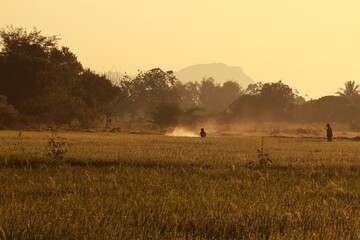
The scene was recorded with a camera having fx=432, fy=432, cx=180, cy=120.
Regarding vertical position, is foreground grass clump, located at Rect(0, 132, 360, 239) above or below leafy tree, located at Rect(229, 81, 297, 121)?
below

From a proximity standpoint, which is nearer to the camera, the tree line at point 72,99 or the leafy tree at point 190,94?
the tree line at point 72,99

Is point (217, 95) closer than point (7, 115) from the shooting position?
No

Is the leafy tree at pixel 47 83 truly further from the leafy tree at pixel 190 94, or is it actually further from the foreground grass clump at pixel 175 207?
the leafy tree at pixel 190 94

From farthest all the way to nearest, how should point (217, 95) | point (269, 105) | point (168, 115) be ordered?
1. point (217, 95)
2. point (269, 105)
3. point (168, 115)

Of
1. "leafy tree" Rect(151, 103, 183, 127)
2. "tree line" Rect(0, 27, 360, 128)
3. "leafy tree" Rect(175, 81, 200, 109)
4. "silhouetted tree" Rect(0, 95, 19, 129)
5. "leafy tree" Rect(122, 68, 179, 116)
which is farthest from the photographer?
"leafy tree" Rect(175, 81, 200, 109)

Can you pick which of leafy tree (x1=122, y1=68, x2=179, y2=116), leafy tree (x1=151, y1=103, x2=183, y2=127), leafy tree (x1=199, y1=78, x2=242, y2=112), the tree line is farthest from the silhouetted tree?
leafy tree (x1=199, y1=78, x2=242, y2=112)

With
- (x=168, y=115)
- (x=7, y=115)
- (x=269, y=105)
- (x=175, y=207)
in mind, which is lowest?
(x=175, y=207)

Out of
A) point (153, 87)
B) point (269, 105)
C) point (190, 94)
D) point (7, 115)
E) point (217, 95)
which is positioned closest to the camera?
point (7, 115)

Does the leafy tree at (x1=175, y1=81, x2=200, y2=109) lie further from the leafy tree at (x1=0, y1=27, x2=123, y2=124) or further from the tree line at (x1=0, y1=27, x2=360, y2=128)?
the leafy tree at (x1=0, y1=27, x2=123, y2=124)

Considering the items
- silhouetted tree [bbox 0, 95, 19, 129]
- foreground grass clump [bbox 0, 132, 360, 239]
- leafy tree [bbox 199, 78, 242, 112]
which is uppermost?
leafy tree [bbox 199, 78, 242, 112]

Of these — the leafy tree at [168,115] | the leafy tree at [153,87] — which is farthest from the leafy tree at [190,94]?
the leafy tree at [168,115]

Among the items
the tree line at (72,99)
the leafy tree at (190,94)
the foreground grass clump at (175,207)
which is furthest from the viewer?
the leafy tree at (190,94)

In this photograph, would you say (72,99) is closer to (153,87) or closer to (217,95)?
(153,87)

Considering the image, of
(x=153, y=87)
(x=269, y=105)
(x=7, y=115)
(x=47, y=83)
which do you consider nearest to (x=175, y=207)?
(x=7, y=115)
